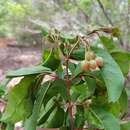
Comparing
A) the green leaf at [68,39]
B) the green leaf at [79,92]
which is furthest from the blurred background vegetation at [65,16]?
the green leaf at [79,92]

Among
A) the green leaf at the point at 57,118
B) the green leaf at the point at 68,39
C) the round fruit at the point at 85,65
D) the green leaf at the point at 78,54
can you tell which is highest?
the green leaf at the point at 68,39

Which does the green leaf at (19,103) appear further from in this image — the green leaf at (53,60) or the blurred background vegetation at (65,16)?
the blurred background vegetation at (65,16)

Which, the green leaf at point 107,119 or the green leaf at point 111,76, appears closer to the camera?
the green leaf at point 111,76

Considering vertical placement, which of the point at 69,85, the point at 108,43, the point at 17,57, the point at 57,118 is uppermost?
the point at 108,43

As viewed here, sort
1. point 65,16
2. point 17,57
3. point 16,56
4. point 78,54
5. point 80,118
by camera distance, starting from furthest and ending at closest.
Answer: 1. point 16,56
2. point 17,57
3. point 65,16
4. point 80,118
5. point 78,54

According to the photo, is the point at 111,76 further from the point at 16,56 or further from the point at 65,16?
the point at 16,56

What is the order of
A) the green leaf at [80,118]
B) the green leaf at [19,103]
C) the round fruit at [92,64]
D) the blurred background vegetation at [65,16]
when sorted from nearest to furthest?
the round fruit at [92,64], the green leaf at [19,103], the green leaf at [80,118], the blurred background vegetation at [65,16]

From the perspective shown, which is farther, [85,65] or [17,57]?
[17,57]

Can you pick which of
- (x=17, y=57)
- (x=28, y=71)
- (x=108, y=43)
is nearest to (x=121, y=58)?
(x=108, y=43)
